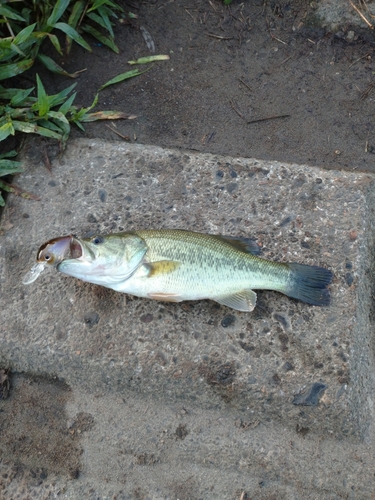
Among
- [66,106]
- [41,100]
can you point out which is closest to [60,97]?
[66,106]

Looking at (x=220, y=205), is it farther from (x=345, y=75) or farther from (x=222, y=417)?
(x=345, y=75)

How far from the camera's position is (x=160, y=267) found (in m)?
Result: 3.32

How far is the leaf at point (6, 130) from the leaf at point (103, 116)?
0.58m

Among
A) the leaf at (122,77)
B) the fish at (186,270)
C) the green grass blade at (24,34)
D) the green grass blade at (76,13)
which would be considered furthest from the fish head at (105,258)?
the green grass blade at (76,13)

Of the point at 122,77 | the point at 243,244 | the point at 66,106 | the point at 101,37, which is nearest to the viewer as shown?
the point at 243,244

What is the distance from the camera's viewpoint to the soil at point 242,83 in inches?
174

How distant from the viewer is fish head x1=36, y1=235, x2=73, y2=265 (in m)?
3.13

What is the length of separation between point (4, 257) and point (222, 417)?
195cm

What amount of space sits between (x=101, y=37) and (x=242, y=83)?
133 cm

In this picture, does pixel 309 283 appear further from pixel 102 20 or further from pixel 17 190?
pixel 102 20

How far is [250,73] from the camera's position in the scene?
15.4ft

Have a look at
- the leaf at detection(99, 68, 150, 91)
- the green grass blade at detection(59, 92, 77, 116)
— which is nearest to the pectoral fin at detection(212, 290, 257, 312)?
the green grass blade at detection(59, 92, 77, 116)

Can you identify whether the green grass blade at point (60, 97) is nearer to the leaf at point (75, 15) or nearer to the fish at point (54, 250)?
the leaf at point (75, 15)

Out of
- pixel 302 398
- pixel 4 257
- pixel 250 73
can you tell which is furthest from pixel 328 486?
pixel 250 73
